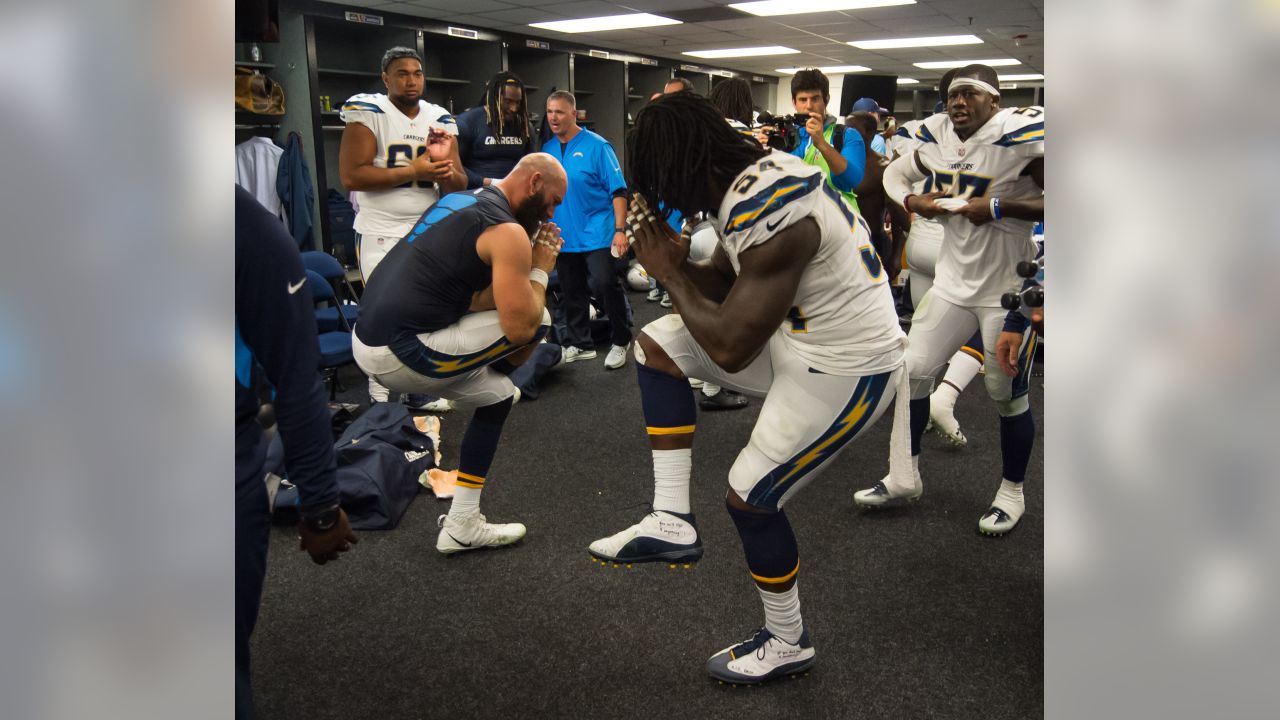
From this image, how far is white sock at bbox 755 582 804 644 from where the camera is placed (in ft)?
7.23

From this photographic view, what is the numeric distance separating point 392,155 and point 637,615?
2633 mm

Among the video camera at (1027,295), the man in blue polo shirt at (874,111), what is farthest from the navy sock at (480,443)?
the man in blue polo shirt at (874,111)

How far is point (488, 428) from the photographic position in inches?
118

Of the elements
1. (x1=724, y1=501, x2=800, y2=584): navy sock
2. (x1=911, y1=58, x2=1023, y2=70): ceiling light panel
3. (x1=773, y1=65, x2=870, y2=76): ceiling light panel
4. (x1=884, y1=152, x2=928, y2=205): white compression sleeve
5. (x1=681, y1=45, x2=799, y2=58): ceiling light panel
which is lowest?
(x1=724, y1=501, x2=800, y2=584): navy sock

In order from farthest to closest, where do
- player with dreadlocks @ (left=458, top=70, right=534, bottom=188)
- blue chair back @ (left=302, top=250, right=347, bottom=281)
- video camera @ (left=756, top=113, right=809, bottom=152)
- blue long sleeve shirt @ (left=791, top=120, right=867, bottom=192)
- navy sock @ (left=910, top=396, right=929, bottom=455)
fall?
player with dreadlocks @ (left=458, top=70, right=534, bottom=188) < blue chair back @ (left=302, top=250, right=347, bottom=281) < blue long sleeve shirt @ (left=791, top=120, right=867, bottom=192) < video camera @ (left=756, top=113, right=809, bottom=152) < navy sock @ (left=910, top=396, right=929, bottom=455)

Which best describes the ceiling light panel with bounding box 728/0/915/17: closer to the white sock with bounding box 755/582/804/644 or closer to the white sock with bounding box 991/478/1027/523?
the white sock with bounding box 991/478/1027/523

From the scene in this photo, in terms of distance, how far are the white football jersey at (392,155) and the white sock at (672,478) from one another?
2.42m

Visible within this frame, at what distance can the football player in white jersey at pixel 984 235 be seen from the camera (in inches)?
118

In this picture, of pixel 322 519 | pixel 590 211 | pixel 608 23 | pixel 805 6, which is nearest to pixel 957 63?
pixel 805 6

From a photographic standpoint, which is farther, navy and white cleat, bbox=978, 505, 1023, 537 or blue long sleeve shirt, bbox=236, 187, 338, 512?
navy and white cleat, bbox=978, 505, 1023, 537

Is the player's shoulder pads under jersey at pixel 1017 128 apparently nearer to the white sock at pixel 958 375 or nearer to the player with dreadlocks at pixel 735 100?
the white sock at pixel 958 375

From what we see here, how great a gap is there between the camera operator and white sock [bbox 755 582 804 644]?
9.37 feet

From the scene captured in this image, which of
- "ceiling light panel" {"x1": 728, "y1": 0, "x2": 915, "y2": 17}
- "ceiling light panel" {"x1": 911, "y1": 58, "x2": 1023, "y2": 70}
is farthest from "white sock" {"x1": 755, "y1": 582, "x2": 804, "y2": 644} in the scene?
"ceiling light panel" {"x1": 911, "y1": 58, "x2": 1023, "y2": 70}
